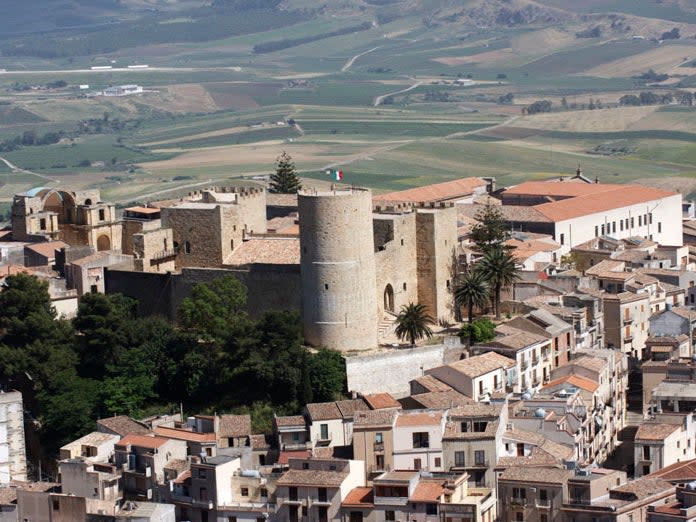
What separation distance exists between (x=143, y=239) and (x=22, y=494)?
10816mm

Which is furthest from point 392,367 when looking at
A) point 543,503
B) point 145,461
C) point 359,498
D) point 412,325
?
point 543,503

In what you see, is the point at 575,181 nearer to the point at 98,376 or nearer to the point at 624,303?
the point at 624,303

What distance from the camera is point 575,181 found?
240 feet

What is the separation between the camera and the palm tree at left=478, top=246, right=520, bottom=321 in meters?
48.6

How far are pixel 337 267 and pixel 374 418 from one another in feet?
16.1

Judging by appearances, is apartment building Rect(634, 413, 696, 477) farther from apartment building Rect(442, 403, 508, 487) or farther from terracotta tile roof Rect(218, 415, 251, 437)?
terracotta tile roof Rect(218, 415, 251, 437)

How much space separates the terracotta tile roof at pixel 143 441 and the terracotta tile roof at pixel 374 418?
4.36 metres

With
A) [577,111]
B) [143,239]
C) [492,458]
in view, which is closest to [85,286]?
[143,239]

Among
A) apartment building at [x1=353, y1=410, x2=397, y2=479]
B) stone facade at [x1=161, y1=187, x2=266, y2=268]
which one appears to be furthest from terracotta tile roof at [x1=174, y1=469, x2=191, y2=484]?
stone facade at [x1=161, y1=187, x2=266, y2=268]

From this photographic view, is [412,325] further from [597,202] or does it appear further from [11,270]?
[597,202]

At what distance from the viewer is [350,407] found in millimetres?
42156

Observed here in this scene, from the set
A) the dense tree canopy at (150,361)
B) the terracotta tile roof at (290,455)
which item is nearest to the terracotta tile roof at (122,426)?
the dense tree canopy at (150,361)

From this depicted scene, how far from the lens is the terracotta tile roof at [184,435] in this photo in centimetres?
4162

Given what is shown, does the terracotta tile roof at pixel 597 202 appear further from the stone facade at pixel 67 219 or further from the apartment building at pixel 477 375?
the apartment building at pixel 477 375
